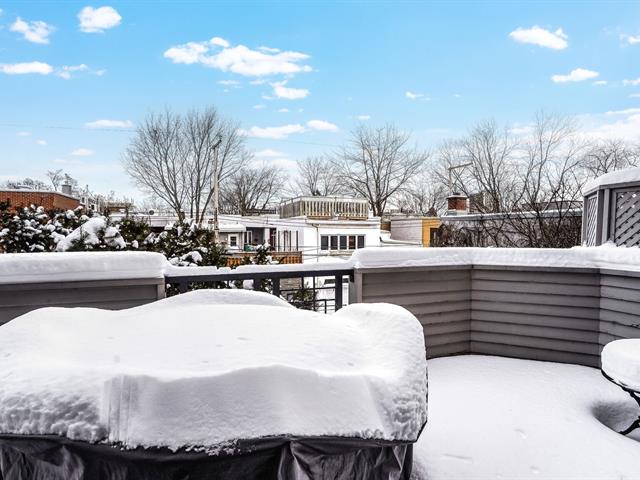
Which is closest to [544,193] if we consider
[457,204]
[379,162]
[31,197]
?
[457,204]

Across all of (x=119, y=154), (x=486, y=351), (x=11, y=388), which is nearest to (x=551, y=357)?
(x=486, y=351)

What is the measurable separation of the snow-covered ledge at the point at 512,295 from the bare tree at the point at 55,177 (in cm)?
2049

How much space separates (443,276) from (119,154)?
13023 mm

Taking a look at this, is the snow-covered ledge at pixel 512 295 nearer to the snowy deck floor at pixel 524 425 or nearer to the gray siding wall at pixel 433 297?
the gray siding wall at pixel 433 297

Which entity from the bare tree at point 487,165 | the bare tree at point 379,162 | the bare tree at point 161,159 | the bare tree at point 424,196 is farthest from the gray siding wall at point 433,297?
the bare tree at point 379,162

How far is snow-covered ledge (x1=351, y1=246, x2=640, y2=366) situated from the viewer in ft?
11.1

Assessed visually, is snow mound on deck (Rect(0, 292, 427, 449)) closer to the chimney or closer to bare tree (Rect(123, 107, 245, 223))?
the chimney

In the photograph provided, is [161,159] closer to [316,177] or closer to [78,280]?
[316,177]

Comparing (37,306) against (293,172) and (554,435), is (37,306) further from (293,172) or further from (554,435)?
(293,172)

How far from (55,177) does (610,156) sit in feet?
75.0

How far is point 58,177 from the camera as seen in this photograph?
19219 mm

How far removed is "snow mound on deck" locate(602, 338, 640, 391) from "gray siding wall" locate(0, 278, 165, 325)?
295cm

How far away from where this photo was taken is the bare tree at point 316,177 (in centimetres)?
2144

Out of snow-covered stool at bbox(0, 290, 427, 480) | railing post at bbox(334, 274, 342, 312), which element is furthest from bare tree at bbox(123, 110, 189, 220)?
snow-covered stool at bbox(0, 290, 427, 480)
